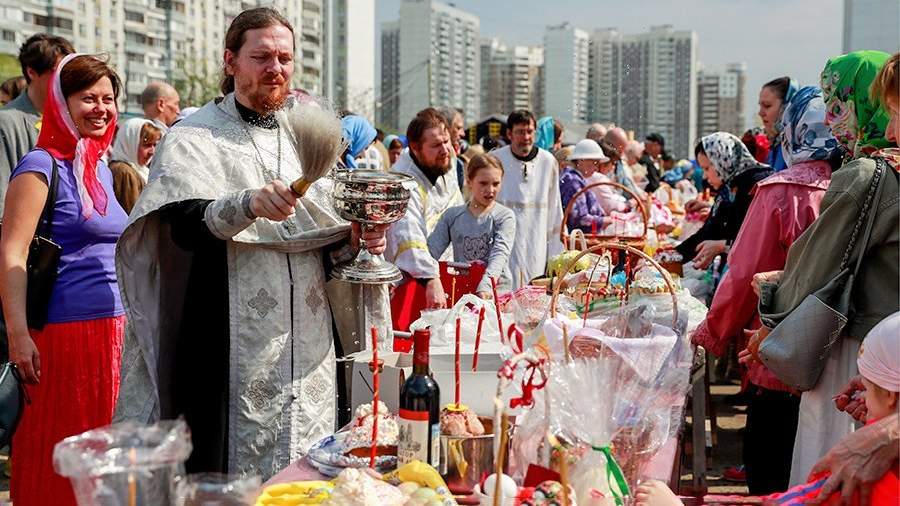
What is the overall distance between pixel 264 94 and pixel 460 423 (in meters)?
1.38

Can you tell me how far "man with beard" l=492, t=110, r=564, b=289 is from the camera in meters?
6.98

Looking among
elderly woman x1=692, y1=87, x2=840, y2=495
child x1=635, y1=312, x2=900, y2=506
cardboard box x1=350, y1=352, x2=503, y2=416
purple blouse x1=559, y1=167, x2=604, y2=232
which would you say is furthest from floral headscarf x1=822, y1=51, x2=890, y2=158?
purple blouse x1=559, y1=167, x2=604, y2=232

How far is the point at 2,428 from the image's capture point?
2.77m

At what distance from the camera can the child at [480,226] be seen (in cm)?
534

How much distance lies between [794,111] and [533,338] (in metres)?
2.10

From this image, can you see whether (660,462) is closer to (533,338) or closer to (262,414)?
(533,338)

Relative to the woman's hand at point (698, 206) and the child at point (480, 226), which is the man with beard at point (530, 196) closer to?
the woman's hand at point (698, 206)

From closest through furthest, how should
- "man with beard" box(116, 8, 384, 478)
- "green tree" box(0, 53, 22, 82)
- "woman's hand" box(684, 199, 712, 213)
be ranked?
"man with beard" box(116, 8, 384, 478)
"woman's hand" box(684, 199, 712, 213)
"green tree" box(0, 53, 22, 82)

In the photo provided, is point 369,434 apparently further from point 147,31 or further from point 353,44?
point 353,44

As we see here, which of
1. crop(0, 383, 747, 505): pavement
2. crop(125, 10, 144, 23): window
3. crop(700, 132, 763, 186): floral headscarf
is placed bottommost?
crop(0, 383, 747, 505): pavement

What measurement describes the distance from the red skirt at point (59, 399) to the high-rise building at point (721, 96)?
50605 millimetres

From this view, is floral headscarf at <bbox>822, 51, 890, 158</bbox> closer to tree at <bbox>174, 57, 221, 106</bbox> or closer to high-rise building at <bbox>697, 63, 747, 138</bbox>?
tree at <bbox>174, 57, 221, 106</bbox>

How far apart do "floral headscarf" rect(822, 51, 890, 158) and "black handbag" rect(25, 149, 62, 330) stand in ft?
8.61

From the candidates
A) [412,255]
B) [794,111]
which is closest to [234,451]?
[412,255]
